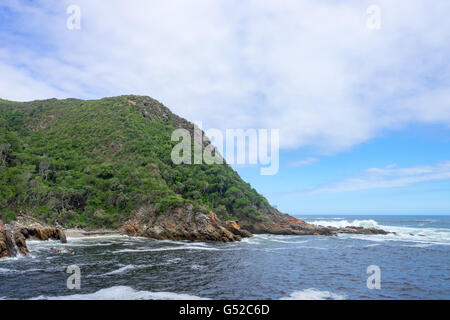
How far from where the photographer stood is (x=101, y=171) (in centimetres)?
6475

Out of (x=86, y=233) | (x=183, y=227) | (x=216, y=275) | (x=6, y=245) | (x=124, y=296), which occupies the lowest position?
(x=86, y=233)

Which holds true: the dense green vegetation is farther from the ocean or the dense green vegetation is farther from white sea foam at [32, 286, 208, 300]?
white sea foam at [32, 286, 208, 300]

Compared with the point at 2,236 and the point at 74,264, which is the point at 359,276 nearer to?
the point at 74,264

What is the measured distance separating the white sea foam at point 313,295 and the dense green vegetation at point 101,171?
34.4 m

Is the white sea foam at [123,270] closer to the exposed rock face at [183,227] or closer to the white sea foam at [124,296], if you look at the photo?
the white sea foam at [124,296]

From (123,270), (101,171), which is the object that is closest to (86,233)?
(101,171)

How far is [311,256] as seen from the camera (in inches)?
1323

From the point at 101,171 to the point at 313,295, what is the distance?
192 ft

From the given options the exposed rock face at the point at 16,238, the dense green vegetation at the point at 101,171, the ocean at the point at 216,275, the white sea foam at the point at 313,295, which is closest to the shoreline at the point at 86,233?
the dense green vegetation at the point at 101,171

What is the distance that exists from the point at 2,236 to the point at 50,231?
48.3ft

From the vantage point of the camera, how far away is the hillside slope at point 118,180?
167ft

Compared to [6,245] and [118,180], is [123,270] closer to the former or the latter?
[6,245]

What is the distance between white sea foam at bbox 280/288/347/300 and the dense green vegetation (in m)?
34.4

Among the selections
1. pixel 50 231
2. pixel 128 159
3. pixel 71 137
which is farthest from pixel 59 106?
pixel 50 231
